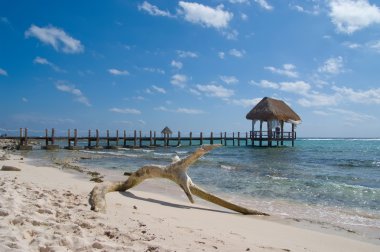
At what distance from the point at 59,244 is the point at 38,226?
1.75 feet

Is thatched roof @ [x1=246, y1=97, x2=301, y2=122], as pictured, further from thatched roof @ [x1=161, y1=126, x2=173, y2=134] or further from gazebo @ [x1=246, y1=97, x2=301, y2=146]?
thatched roof @ [x1=161, y1=126, x2=173, y2=134]

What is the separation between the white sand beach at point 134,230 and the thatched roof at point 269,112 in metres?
31.4

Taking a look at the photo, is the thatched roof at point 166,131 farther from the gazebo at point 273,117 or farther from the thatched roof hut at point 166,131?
the gazebo at point 273,117

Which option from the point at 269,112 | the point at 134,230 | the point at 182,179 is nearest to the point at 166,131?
the point at 269,112

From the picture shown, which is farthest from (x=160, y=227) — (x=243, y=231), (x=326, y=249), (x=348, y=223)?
(x=348, y=223)

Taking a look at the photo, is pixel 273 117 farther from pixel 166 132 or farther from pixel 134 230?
pixel 134 230

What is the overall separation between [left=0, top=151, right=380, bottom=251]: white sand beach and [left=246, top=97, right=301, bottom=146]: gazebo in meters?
31.6

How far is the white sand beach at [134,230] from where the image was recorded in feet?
10.5

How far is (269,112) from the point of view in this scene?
36875mm

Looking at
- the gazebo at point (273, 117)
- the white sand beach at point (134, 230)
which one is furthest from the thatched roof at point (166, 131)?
the white sand beach at point (134, 230)

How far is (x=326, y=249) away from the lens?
442 cm

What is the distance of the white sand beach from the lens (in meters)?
3.19

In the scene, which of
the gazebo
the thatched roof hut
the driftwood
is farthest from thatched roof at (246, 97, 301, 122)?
the driftwood

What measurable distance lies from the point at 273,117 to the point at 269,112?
69cm
